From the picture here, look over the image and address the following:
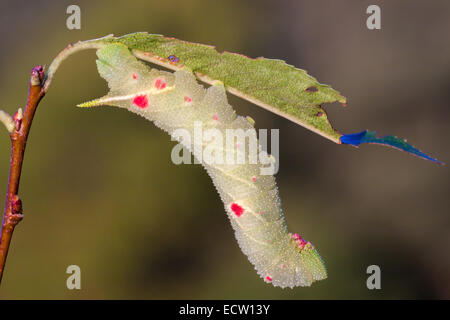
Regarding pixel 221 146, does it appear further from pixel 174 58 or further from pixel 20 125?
pixel 20 125

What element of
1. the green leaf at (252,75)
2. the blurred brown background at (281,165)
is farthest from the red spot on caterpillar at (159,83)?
the blurred brown background at (281,165)

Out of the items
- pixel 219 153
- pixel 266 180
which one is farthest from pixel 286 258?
pixel 219 153

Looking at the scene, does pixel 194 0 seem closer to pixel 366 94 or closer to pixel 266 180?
pixel 366 94

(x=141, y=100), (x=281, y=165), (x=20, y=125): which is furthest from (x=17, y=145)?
(x=281, y=165)

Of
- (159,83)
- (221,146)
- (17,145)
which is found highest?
(159,83)

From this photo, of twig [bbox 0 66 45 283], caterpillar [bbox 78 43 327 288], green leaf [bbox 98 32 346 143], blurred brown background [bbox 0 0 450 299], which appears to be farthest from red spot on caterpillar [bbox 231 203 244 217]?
blurred brown background [bbox 0 0 450 299]

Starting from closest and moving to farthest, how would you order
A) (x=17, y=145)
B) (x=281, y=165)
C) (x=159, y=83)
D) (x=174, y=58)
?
(x=17, y=145)
(x=174, y=58)
(x=159, y=83)
(x=281, y=165)

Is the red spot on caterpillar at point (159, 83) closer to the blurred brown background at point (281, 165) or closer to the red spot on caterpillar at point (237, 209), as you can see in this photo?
the red spot on caterpillar at point (237, 209)
